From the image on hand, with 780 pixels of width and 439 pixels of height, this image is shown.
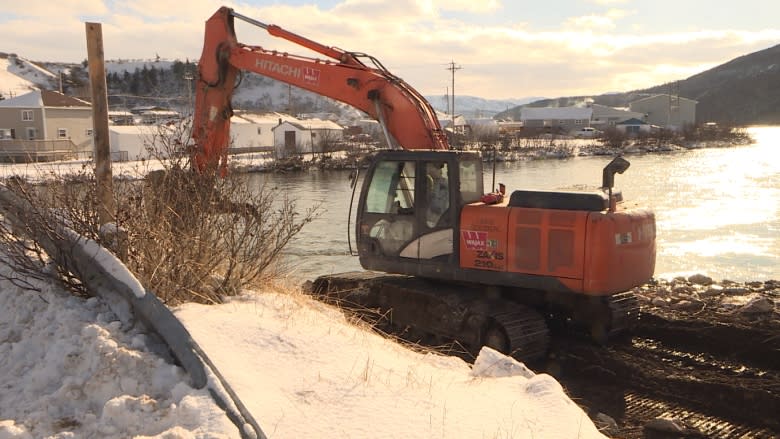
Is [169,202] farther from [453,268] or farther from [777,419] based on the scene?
[777,419]

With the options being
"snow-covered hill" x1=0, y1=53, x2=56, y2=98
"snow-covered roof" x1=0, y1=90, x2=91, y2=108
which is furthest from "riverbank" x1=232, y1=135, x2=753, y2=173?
"snow-covered hill" x1=0, y1=53, x2=56, y2=98

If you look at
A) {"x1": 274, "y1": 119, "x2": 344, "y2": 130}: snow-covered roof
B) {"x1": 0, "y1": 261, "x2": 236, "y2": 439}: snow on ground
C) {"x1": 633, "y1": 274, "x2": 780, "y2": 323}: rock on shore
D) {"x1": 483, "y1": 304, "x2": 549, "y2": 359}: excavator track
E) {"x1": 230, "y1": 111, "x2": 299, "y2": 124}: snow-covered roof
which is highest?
{"x1": 230, "y1": 111, "x2": 299, "y2": 124}: snow-covered roof

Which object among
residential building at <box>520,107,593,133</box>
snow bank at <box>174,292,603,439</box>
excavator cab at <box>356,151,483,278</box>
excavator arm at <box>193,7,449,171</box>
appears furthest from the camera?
residential building at <box>520,107,593,133</box>

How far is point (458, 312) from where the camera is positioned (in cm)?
812

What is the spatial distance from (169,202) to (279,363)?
2.81 metres

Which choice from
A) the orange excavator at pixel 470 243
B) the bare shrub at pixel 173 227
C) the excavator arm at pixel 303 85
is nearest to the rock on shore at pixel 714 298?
the orange excavator at pixel 470 243

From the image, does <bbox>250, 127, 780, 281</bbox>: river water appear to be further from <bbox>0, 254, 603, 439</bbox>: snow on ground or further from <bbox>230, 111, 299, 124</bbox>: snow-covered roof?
<bbox>230, 111, 299, 124</bbox>: snow-covered roof

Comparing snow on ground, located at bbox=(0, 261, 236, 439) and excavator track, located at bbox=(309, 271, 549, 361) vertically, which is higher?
snow on ground, located at bbox=(0, 261, 236, 439)

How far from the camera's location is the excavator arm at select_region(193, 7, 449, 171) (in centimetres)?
903

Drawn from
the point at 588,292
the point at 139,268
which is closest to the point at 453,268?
the point at 588,292

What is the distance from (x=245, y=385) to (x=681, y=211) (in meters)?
20.9

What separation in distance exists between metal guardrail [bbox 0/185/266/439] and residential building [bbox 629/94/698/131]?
122 m

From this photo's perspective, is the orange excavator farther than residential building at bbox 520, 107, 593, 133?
No

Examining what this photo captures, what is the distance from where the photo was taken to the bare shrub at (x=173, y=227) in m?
5.44
